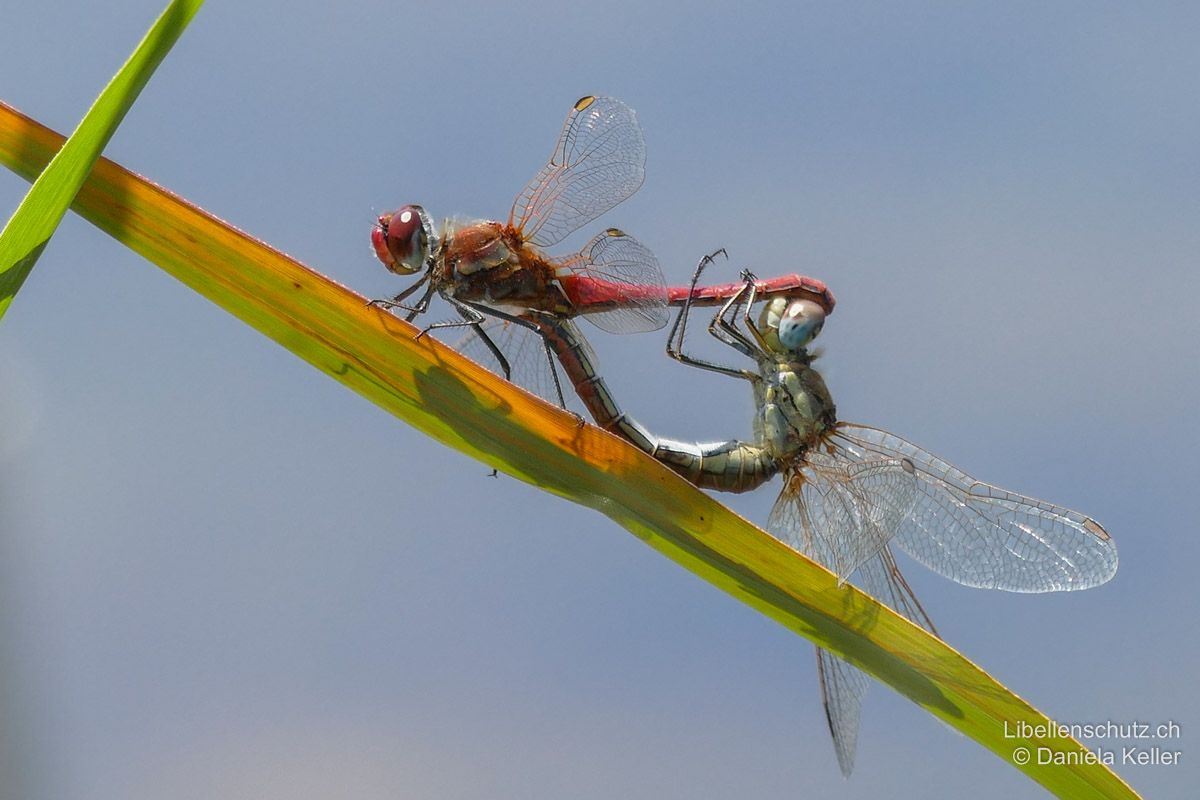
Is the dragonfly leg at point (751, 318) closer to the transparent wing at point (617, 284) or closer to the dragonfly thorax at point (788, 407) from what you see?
the dragonfly thorax at point (788, 407)

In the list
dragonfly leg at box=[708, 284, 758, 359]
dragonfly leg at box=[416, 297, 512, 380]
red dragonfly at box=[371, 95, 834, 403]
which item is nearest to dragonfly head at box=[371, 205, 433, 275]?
red dragonfly at box=[371, 95, 834, 403]

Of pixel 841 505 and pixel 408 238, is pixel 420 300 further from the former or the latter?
pixel 841 505

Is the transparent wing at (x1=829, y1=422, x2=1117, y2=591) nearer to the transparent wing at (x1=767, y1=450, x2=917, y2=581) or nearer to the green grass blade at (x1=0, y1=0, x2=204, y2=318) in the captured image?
the transparent wing at (x1=767, y1=450, x2=917, y2=581)

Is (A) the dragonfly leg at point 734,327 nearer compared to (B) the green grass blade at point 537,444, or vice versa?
(B) the green grass blade at point 537,444

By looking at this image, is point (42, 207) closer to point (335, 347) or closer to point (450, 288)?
point (335, 347)

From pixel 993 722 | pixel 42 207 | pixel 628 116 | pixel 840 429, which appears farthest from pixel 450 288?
pixel 993 722

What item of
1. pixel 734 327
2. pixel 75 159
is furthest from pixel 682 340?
pixel 75 159

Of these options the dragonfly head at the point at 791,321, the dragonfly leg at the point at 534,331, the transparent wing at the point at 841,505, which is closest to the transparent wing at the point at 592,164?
the dragonfly leg at the point at 534,331
